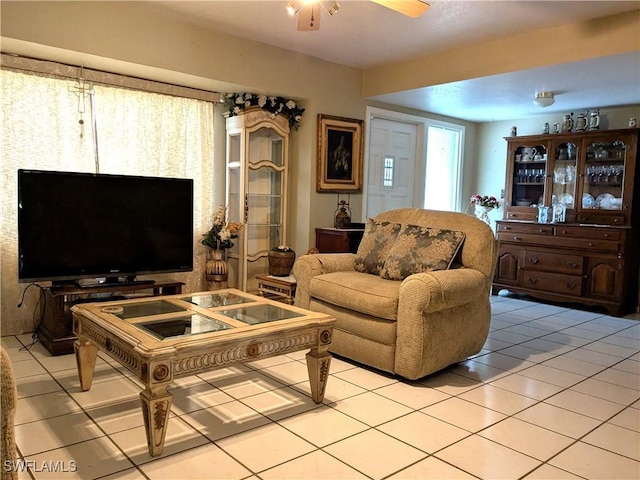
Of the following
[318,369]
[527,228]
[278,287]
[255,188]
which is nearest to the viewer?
[318,369]

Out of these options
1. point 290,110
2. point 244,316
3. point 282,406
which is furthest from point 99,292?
point 290,110

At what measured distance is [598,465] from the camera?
2016 millimetres

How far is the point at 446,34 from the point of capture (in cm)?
393

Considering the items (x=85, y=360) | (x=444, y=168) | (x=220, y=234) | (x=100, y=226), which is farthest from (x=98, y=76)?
(x=444, y=168)

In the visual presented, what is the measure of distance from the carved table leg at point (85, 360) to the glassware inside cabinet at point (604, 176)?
5006 millimetres

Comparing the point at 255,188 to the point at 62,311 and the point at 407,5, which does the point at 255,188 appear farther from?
the point at 407,5

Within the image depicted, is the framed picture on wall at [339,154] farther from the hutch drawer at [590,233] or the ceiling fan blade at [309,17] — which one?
the hutch drawer at [590,233]

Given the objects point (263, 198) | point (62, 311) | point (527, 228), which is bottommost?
point (62, 311)

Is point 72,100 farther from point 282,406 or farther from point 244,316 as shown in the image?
point 282,406

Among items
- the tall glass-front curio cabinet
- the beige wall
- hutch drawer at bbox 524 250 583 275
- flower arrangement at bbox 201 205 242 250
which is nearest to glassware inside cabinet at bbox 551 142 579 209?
hutch drawer at bbox 524 250 583 275

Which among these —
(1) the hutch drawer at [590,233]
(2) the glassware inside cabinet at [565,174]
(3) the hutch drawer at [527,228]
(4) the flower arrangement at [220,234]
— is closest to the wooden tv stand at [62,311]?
(4) the flower arrangement at [220,234]

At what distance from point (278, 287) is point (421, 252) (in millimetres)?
1456

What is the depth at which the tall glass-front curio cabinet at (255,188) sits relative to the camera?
179 inches

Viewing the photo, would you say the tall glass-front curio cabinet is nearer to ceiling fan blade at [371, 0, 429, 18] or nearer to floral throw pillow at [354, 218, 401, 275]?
floral throw pillow at [354, 218, 401, 275]
